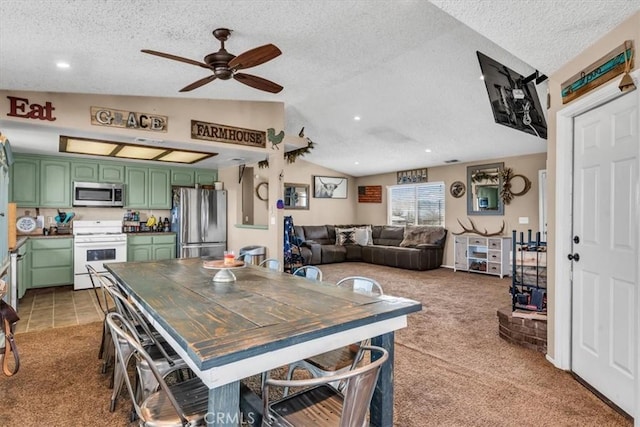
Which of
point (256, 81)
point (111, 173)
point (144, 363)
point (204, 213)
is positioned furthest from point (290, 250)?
point (144, 363)

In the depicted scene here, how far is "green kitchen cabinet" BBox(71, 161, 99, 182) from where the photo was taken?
18.9ft

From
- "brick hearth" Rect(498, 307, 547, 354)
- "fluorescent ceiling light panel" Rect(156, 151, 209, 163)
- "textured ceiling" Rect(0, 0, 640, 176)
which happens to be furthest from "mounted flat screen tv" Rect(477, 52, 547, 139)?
"fluorescent ceiling light panel" Rect(156, 151, 209, 163)

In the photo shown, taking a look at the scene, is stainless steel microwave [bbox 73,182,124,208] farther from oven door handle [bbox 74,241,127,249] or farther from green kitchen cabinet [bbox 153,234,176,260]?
green kitchen cabinet [bbox 153,234,176,260]

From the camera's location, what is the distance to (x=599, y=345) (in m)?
2.38

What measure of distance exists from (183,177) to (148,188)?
0.66 m

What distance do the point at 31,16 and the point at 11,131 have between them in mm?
2439

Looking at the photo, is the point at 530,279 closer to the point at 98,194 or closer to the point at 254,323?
the point at 254,323

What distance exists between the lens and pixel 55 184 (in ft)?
18.5

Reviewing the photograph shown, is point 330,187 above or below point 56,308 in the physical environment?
above

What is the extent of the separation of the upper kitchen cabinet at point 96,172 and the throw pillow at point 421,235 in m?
5.93

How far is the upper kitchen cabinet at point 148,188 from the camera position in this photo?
6266mm

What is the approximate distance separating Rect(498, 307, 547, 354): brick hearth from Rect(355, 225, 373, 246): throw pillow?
18.3ft

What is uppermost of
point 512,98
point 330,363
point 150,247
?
point 512,98

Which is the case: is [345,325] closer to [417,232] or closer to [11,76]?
[11,76]
